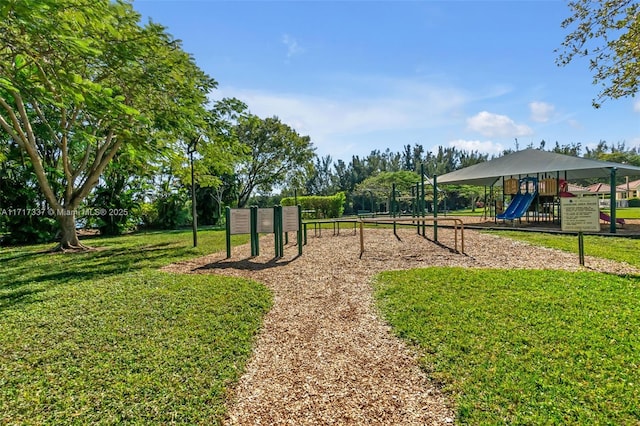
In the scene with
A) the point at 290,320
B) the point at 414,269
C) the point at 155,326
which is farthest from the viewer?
the point at 414,269

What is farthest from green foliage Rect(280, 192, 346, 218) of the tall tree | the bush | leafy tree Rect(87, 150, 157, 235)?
the tall tree

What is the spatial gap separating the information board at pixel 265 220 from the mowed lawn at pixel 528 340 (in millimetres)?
3670

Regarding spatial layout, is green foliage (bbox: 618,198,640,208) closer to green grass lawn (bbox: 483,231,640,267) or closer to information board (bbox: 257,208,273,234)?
green grass lawn (bbox: 483,231,640,267)

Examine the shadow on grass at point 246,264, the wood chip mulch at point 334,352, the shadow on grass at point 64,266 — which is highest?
the shadow on grass at point 64,266

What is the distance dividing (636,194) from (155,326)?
6857 centimetres

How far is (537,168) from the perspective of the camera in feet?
49.2

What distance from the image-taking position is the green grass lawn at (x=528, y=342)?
7.70 ft

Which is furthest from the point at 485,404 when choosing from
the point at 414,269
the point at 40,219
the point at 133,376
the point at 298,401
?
the point at 40,219

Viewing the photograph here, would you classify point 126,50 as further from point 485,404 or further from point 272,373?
point 485,404

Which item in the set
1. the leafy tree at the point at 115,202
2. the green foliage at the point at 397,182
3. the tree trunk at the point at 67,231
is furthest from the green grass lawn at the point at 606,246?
Result: the green foliage at the point at 397,182

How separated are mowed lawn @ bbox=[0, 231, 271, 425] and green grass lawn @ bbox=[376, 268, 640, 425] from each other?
187 cm

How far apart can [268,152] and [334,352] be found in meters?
22.9

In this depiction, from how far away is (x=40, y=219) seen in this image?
42.5 ft

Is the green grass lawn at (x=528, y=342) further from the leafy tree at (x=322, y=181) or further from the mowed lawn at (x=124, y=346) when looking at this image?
the leafy tree at (x=322, y=181)
